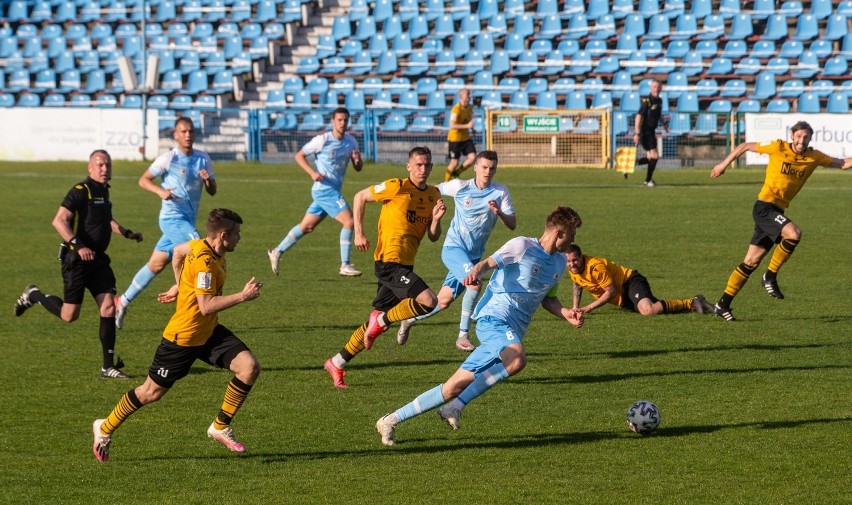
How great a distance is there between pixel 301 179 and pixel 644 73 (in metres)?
12.6

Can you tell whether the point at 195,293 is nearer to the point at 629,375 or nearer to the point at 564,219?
the point at 564,219

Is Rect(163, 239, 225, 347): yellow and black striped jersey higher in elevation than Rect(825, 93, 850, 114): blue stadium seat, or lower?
higher

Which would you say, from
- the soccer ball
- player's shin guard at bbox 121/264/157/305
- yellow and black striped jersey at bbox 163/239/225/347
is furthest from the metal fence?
yellow and black striped jersey at bbox 163/239/225/347

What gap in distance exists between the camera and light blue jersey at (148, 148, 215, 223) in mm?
13695

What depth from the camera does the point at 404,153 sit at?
3616 centimetres

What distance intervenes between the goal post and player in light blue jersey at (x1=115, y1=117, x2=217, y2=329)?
20996 mm

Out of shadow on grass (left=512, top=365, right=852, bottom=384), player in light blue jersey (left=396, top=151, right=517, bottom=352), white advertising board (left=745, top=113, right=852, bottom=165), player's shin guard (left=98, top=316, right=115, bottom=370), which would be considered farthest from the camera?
white advertising board (left=745, top=113, right=852, bottom=165)

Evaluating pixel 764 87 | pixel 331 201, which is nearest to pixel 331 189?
pixel 331 201

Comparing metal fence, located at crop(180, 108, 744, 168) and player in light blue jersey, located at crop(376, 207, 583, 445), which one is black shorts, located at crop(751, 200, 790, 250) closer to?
player in light blue jersey, located at crop(376, 207, 583, 445)

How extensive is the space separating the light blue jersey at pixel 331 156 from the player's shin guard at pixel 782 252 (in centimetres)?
628

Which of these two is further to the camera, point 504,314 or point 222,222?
point 504,314

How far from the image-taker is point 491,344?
8625 millimetres

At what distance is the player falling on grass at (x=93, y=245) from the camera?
11.1 metres

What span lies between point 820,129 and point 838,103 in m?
3.77
